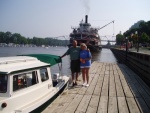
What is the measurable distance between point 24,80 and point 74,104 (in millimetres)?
2008

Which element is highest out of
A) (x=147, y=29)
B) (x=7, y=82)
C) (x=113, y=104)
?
(x=147, y=29)

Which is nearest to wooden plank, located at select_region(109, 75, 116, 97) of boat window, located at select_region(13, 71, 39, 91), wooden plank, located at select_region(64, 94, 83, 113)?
wooden plank, located at select_region(64, 94, 83, 113)

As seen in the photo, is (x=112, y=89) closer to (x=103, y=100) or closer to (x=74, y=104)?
(x=103, y=100)

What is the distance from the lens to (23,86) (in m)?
6.09

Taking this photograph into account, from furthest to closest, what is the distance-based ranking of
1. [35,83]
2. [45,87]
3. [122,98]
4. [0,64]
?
1. [122,98]
2. [45,87]
3. [35,83]
4. [0,64]

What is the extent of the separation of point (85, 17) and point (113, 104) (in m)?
84.6

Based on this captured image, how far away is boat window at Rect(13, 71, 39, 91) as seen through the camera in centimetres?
575

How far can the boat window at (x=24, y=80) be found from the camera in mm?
5751

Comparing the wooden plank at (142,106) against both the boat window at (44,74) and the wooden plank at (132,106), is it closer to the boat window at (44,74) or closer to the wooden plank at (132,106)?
the wooden plank at (132,106)

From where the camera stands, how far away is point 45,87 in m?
7.37

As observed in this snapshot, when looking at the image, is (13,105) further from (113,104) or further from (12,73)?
(113,104)

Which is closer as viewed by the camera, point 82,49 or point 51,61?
point 51,61

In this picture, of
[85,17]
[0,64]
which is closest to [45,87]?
[0,64]

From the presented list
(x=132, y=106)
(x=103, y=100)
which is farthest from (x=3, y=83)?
(x=132, y=106)
